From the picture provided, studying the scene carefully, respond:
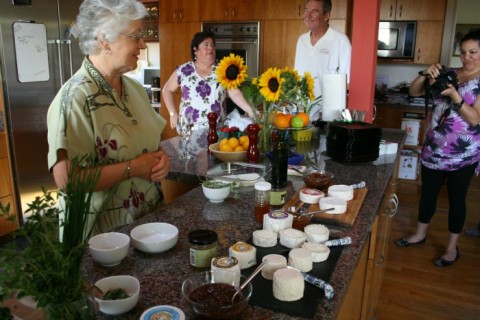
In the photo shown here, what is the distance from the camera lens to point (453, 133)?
9.31 feet

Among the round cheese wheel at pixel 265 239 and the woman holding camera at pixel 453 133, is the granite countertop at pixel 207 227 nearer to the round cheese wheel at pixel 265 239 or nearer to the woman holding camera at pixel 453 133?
the round cheese wheel at pixel 265 239


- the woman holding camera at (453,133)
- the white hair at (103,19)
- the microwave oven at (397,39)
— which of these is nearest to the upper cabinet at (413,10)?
the microwave oven at (397,39)

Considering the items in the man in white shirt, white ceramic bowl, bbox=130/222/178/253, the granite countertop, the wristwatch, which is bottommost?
the granite countertop

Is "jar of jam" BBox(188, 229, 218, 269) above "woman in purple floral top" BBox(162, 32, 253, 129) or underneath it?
underneath

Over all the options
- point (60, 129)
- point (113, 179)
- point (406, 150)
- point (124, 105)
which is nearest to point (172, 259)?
point (113, 179)

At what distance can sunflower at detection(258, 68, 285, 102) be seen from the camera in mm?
2117

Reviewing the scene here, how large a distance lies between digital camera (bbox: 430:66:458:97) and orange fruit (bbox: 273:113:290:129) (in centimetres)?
98

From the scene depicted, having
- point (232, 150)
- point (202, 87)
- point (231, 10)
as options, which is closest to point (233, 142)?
point (232, 150)

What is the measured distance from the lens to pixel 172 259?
1184 millimetres

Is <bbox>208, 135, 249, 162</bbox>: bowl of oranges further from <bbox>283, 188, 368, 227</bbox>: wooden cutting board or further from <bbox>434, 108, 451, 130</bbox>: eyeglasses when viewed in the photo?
<bbox>434, 108, 451, 130</bbox>: eyeglasses

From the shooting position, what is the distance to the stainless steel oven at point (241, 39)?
16.3ft

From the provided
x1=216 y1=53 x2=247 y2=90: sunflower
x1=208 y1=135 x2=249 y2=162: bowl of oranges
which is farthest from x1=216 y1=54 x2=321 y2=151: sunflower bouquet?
x1=208 y1=135 x2=249 y2=162: bowl of oranges

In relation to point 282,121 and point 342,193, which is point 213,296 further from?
point 282,121

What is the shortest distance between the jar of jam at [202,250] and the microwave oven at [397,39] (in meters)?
4.45
